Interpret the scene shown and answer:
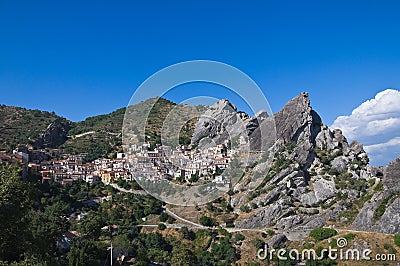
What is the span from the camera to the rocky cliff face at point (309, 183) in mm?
24391

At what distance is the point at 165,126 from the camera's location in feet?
125

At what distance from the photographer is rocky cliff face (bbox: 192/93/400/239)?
2439 centimetres

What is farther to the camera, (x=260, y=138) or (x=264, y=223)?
(x=260, y=138)

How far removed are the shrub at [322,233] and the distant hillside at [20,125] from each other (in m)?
25.5

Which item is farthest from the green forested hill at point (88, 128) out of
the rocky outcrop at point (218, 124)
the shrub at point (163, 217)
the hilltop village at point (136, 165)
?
the shrub at point (163, 217)

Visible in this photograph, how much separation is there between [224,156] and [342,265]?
16.2m

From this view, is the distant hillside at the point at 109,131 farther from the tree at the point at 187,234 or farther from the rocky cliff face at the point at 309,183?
the tree at the point at 187,234

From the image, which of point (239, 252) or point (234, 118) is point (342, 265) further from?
point (234, 118)

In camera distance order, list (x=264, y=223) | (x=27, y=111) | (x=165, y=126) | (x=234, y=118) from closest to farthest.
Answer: (x=264, y=223) → (x=165, y=126) → (x=234, y=118) → (x=27, y=111)

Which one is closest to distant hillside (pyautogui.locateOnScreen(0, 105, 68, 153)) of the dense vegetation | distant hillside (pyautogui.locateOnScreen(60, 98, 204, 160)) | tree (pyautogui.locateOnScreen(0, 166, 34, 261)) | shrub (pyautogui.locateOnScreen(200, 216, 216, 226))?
distant hillside (pyautogui.locateOnScreen(60, 98, 204, 160))

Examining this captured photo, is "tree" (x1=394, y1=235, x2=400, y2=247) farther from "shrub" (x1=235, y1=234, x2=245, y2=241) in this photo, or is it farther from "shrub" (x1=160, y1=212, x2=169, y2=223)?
"shrub" (x1=160, y1=212, x2=169, y2=223)

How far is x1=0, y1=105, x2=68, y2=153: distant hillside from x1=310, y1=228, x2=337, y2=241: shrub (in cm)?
2545

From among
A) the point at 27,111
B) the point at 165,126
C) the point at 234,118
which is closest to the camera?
the point at 165,126

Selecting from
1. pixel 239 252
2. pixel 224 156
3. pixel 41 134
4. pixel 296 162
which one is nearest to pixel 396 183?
pixel 296 162
